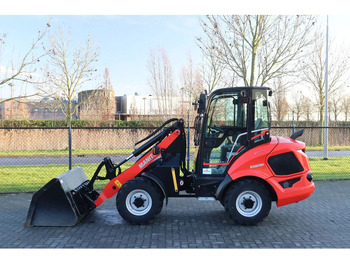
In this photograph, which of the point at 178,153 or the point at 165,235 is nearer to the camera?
the point at 165,235

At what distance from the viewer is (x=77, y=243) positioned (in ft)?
15.8

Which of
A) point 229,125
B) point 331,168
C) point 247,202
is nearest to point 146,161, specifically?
point 229,125

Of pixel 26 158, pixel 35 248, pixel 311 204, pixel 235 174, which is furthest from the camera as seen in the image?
pixel 26 158

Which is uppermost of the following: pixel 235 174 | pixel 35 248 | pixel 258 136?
pixel 258 136

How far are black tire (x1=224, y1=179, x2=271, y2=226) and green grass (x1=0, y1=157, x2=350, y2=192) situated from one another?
14.5ft

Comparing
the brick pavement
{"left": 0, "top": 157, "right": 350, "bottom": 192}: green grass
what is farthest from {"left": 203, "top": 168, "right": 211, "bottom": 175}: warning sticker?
{"left": 0, "top": 157, "right": 350, "bottom": 192}: green grass

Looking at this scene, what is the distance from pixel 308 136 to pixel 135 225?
55.2 feet

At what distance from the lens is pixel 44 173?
10914 mm

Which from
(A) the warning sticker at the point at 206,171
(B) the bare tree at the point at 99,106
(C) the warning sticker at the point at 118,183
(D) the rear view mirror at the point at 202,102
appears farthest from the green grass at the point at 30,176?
(B) the bare tree at the point at 99,106

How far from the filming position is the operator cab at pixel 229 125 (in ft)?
19.0

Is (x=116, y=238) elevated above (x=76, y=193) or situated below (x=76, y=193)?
below

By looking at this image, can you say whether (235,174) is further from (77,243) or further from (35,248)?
(35,248)

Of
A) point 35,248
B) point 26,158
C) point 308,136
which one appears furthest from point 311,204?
point 308,136

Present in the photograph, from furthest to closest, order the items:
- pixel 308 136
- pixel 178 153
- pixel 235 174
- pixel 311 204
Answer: pixel 308 136 → pixel 311 204 → pixel 178 153 → pixel 235 174
